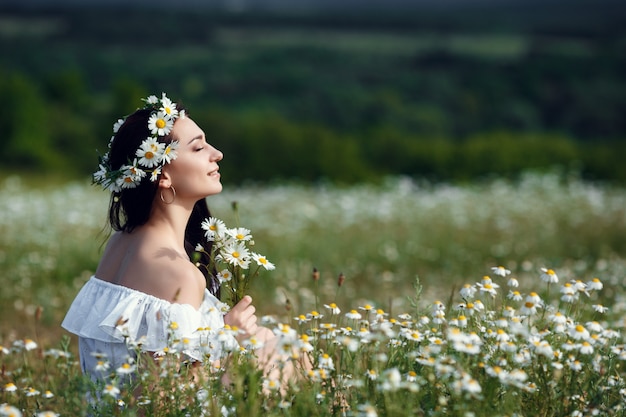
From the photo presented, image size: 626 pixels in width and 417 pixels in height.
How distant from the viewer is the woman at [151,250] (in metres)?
3.13

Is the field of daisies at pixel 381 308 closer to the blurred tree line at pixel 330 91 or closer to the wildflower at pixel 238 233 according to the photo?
the wildflower at pixel 238 233

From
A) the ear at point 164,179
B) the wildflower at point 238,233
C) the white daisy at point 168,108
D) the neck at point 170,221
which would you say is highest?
the white daisy at point 168,108

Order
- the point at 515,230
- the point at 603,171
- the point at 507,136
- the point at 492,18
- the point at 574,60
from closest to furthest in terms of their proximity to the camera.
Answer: the point at 515,230 → the point at 603,171 → the point at 507,136 → the point at 574,60 → the point at 492,18

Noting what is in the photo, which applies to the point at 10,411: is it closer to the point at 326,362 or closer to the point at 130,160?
the point at 326,362

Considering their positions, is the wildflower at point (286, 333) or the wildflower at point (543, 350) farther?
the wildflower at point (543, 350)

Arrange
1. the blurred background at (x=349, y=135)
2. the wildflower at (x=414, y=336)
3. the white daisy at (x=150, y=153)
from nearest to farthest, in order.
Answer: the wildflower at (x=414, y=336) → the white daisy at (x=150, y=153) → the blurred background at (x=349, y=135)

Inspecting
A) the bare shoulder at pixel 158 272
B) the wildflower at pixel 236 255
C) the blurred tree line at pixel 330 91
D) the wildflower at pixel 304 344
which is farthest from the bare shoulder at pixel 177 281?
the blurred tree line at pixel 330 91

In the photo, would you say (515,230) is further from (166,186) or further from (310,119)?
(310,119)

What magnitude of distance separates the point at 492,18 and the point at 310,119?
2145 centimetres

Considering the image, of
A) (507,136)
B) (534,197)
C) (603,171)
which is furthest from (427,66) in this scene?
(534,197)

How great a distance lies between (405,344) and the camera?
3.11 meters

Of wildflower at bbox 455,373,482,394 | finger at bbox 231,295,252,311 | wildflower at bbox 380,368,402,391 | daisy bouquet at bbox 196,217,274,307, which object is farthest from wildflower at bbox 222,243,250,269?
wildflower at bbox 455,373,482,394

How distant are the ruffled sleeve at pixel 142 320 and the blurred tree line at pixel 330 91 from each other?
66.7 feet

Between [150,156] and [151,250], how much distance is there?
1.32 ft
